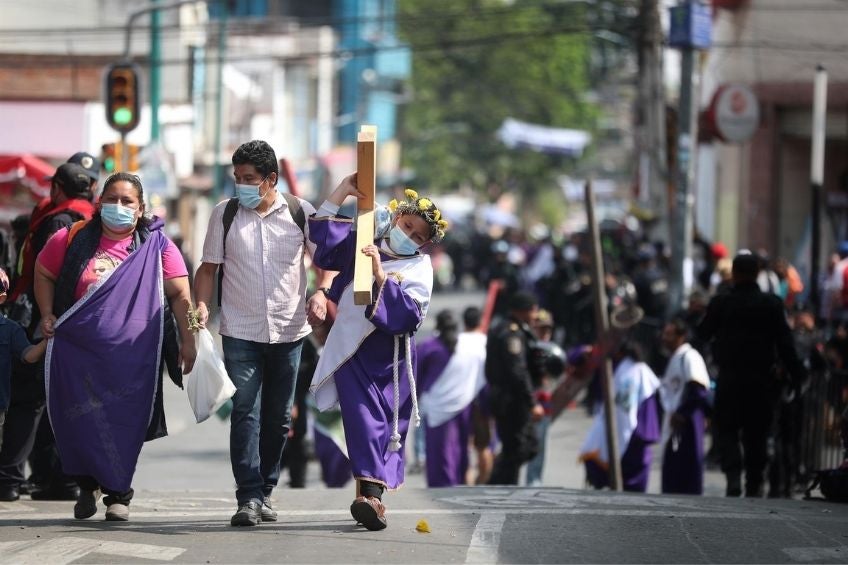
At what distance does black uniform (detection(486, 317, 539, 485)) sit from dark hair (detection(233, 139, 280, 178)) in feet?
16.6

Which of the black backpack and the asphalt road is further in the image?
the black backpack

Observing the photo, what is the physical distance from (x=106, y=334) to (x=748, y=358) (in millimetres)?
4971

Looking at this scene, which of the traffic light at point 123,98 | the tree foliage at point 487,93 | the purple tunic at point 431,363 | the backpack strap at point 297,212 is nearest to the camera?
the backpack strap at point 297,212

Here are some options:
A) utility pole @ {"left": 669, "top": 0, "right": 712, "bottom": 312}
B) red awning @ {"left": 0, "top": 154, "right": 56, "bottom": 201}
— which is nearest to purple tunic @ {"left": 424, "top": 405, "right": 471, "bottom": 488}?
utility pole @ {"left": 669, "top": 0, "right": 712, "bottom": 312}

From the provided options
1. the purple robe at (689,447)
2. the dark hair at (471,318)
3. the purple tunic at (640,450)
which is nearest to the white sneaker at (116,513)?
the purple robe at (689,447)

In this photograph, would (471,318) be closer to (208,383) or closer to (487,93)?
(208,383)

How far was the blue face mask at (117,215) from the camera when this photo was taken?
8178 mm

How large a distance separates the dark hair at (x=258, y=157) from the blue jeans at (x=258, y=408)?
0.83 metres

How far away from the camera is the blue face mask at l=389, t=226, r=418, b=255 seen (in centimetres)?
817

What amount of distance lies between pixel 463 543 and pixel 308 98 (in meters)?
57.5

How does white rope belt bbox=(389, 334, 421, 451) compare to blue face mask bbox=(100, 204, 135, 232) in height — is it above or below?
below

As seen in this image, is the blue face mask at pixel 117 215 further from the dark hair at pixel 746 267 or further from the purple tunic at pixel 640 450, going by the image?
the purple tunic at pixel 640 450

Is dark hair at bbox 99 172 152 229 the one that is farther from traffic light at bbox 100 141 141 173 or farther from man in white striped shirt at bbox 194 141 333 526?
traffic light at bbox 100 141 141 173

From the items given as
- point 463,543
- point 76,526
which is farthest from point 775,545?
point 76,526
